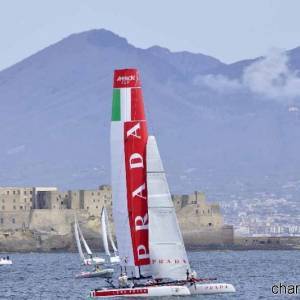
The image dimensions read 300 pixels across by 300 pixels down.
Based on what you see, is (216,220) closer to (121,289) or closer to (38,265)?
(38,265)

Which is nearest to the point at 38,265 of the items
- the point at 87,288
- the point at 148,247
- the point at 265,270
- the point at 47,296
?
the point at 265,270

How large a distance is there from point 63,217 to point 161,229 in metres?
96.2

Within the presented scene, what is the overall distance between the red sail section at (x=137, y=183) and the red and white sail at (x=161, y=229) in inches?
23.8

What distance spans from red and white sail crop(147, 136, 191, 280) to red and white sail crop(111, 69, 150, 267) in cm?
68

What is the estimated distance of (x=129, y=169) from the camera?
59562 millimetres

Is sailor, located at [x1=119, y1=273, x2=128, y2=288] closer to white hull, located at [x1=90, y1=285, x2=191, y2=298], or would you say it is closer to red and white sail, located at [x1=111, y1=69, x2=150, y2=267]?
red and white sail, located at [x1=111, y1=69, x2=150, y2=267]

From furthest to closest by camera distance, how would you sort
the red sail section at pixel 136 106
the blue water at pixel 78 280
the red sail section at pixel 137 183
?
1. the blue water at pixel 78 280
2. the red sail section at pixel 136 106
3. the red sail section at pixel 137 183

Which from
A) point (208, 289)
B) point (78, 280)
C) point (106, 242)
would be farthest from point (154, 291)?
point (106, 242)

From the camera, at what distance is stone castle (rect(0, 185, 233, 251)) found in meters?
152

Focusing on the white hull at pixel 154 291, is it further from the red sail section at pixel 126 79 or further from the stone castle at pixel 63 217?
the stone castle at pixel 63 217

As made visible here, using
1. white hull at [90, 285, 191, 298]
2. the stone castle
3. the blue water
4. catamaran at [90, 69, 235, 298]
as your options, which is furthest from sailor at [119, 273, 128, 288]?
the stone castle

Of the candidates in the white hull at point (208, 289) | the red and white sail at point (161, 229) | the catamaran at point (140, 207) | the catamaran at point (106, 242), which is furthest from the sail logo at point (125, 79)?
the catamaran at point (106, 242)

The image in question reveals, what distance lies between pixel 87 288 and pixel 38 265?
36.1 m

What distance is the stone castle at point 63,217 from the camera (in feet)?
499
